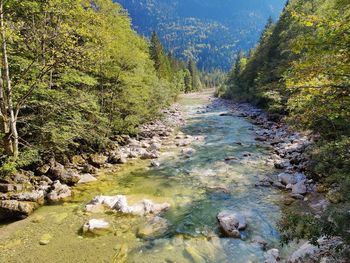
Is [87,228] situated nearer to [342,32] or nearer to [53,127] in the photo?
[53,127]

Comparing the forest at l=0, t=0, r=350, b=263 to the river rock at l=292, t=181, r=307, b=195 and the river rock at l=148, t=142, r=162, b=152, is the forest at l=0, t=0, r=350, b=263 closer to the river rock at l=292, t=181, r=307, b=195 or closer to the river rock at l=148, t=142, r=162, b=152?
the river rock at l=292, t=181, r=307, b=195

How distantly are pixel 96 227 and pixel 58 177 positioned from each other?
4.39m

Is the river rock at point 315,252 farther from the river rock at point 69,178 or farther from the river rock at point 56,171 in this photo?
the river rock at point 56,171

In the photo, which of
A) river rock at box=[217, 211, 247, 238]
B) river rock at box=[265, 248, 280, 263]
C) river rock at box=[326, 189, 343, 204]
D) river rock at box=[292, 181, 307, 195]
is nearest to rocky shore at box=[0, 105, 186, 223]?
river rock at box=[217, 211, 247, 238]

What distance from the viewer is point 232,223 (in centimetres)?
768

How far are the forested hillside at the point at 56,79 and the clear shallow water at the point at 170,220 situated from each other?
8.63 ft

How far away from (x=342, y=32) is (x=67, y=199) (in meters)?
9.36

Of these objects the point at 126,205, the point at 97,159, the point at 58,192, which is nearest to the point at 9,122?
the point at 58,192

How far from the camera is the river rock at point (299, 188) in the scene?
9572 mm

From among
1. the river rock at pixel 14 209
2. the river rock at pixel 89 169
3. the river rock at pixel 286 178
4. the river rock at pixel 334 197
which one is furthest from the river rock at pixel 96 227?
the river rock at pixel 286 178

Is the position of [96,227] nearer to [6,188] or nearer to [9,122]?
[6,188]

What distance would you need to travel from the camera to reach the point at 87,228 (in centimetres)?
765

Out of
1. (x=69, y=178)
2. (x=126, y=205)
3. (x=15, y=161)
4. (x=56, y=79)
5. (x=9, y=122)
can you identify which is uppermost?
(x=56, y=79)

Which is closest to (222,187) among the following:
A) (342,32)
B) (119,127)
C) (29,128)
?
(342,32)
